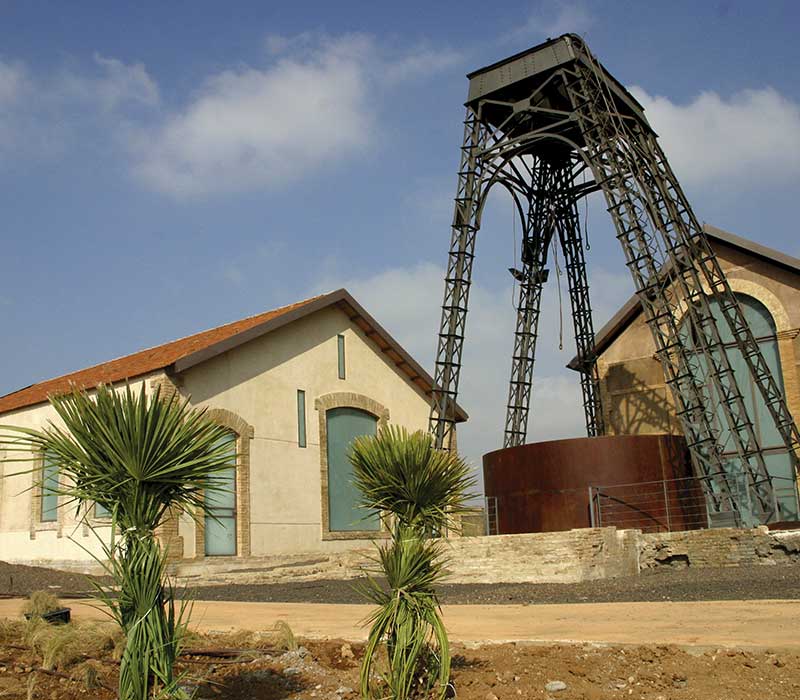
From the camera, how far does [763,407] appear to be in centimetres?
2358

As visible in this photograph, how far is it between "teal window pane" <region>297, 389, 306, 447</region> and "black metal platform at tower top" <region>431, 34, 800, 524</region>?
384cm

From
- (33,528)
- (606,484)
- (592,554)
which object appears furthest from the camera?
(33,528)

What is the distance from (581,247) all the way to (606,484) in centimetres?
1032

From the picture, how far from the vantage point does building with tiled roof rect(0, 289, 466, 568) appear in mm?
21594

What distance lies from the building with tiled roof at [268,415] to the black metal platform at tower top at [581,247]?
3.72 metres

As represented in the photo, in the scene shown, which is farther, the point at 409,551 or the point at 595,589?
the point at 595,589

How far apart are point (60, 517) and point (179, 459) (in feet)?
61.8

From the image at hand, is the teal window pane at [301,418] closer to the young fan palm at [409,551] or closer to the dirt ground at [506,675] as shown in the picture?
the dirt ground at [506,675]

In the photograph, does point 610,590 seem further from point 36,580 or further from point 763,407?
point 36,580

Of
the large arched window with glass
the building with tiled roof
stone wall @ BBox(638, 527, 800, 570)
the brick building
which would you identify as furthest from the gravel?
the brick building

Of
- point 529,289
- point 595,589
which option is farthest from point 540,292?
point 595,589

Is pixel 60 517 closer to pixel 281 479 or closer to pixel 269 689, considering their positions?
pixel 281 479

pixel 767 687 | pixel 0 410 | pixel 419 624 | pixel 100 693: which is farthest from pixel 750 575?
pixel 0 410

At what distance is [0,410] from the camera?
2453 cm
